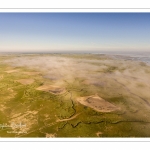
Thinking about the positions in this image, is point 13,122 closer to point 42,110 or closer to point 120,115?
point 42,110

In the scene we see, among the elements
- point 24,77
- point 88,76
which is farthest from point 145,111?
point 24,77

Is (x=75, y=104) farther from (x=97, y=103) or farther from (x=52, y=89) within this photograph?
(x=52, y=89)

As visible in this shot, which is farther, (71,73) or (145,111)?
(71,73)

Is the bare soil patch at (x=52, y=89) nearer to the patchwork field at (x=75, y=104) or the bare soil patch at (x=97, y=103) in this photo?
the patchwork field at (x=75, y=104)

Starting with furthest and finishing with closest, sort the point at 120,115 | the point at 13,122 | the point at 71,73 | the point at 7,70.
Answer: the point at 7,70, the point at 71,73, the point at 120,115, the point at 13,122

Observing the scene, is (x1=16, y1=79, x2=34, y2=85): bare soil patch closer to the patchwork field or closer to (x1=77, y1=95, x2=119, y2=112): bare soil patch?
the patchwork field

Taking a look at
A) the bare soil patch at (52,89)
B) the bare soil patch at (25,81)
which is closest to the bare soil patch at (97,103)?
the bare soil patch at (52,89)

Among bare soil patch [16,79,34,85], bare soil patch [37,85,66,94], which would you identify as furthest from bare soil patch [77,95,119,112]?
bare soil patch [16,79,34,85]
